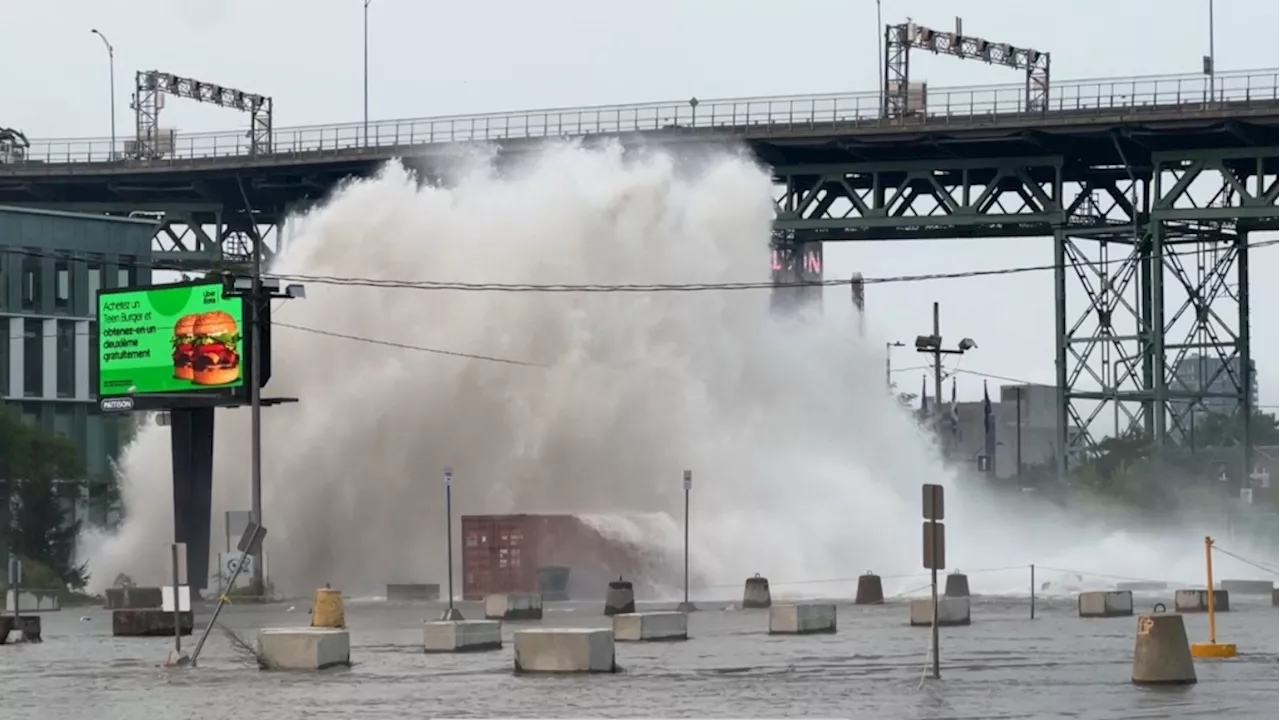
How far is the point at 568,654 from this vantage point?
2584cm

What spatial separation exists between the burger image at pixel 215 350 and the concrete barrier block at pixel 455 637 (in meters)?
20.9

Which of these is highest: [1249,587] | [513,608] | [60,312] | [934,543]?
[60,312]

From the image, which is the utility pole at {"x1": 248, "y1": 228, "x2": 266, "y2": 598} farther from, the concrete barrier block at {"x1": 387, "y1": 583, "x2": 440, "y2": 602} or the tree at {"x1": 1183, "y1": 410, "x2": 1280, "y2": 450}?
the tree at {"x1": 1183, "y1": 410, "x2": 1280, "y2": 450}

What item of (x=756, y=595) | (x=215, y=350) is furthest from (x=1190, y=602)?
(x=215, y=350)

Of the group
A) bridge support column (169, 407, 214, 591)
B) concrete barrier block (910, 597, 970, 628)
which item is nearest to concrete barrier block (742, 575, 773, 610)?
concrete barrier block (910, 597, 970, 628)

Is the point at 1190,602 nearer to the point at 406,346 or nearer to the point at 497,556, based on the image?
the point at 497,556

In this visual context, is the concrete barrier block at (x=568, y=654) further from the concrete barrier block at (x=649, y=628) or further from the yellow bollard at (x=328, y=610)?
the yellow bollard at (x=328, y=610)

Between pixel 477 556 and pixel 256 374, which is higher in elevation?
pixel 256 374

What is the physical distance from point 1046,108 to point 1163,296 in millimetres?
7544

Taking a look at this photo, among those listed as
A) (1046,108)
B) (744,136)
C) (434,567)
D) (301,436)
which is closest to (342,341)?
(301,436)

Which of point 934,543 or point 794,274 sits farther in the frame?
point 794,274

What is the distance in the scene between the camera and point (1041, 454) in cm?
17950

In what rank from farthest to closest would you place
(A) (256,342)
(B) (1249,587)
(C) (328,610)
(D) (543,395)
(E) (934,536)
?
1. (D) (543,395)
2. (B) (1249,587)
3. (A) (256,342)
4. (C) (328,610)
5. (E) (934,536)

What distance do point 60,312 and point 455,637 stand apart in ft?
202
